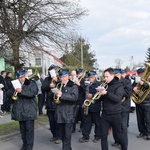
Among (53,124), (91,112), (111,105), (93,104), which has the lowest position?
(53,124)

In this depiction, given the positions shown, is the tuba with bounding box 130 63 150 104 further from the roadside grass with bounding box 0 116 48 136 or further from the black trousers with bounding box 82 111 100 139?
the roadside grass with bounding box 0 116 48 136

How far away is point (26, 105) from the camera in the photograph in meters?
6.25

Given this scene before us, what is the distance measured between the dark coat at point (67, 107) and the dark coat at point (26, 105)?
27.0 inches

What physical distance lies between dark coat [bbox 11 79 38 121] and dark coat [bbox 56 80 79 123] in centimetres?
69

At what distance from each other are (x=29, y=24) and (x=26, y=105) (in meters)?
12.4

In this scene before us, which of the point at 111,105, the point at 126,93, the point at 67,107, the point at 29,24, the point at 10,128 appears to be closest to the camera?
the point at 111,105

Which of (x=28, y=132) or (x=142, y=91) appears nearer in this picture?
(x=28, y=132)

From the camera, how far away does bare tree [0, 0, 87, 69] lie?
53.5ft

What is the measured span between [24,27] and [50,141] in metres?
11.7

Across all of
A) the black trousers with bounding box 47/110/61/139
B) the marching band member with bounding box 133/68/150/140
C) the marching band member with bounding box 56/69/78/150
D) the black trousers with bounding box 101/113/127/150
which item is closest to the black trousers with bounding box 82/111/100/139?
the black trousers with bounding box 47/110/61/139

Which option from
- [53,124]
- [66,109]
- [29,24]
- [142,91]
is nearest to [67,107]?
[66,109]

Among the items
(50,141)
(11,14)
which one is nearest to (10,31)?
(11,14)

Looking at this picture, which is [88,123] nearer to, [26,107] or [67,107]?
[67,107]

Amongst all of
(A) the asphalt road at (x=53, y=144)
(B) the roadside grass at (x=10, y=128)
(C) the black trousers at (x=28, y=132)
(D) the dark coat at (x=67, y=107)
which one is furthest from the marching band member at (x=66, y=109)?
(B) the roadside grass at (x=10, y=128)
